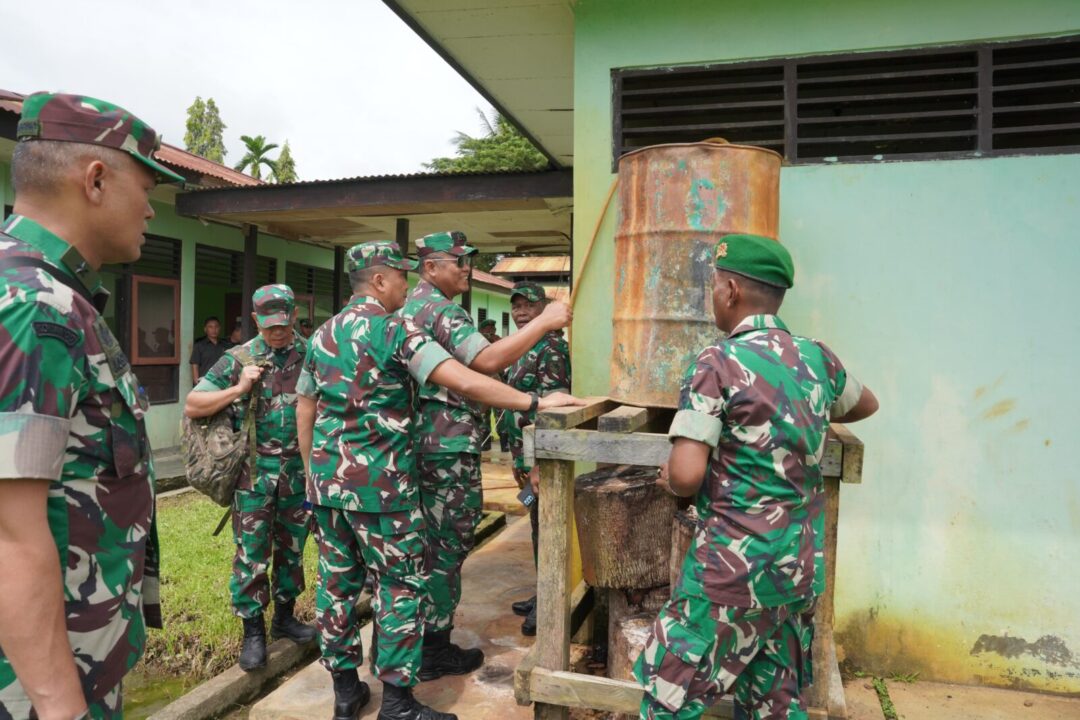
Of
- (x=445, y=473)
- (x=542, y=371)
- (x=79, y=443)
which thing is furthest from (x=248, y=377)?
(x=79, y=443)

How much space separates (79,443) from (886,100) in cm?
398

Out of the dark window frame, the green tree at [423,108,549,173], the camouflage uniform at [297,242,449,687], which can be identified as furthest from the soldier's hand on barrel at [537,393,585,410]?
the green tree at [423,108,549,173]

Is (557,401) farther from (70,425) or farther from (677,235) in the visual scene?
(70,425)

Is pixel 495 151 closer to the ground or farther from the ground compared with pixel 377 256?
farther from the ground

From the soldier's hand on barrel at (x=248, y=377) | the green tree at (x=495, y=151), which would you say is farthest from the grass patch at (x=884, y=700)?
the green tree at (x=495, y=151)

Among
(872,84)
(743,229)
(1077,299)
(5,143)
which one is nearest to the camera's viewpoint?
(743,229)

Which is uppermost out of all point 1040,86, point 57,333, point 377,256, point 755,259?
point 1040,86

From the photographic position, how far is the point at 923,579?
374cm

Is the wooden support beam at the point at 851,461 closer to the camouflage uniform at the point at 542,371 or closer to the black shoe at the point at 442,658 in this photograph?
the black shoe at the point at 442,658

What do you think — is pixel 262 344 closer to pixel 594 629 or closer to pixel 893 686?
pixel 594 629

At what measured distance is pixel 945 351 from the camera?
368 centimetres

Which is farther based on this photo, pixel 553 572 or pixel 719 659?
pixel 553 572

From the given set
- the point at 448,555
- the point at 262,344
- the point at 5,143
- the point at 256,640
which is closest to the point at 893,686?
the point at 448,555

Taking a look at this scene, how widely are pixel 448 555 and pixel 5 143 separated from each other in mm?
6291
